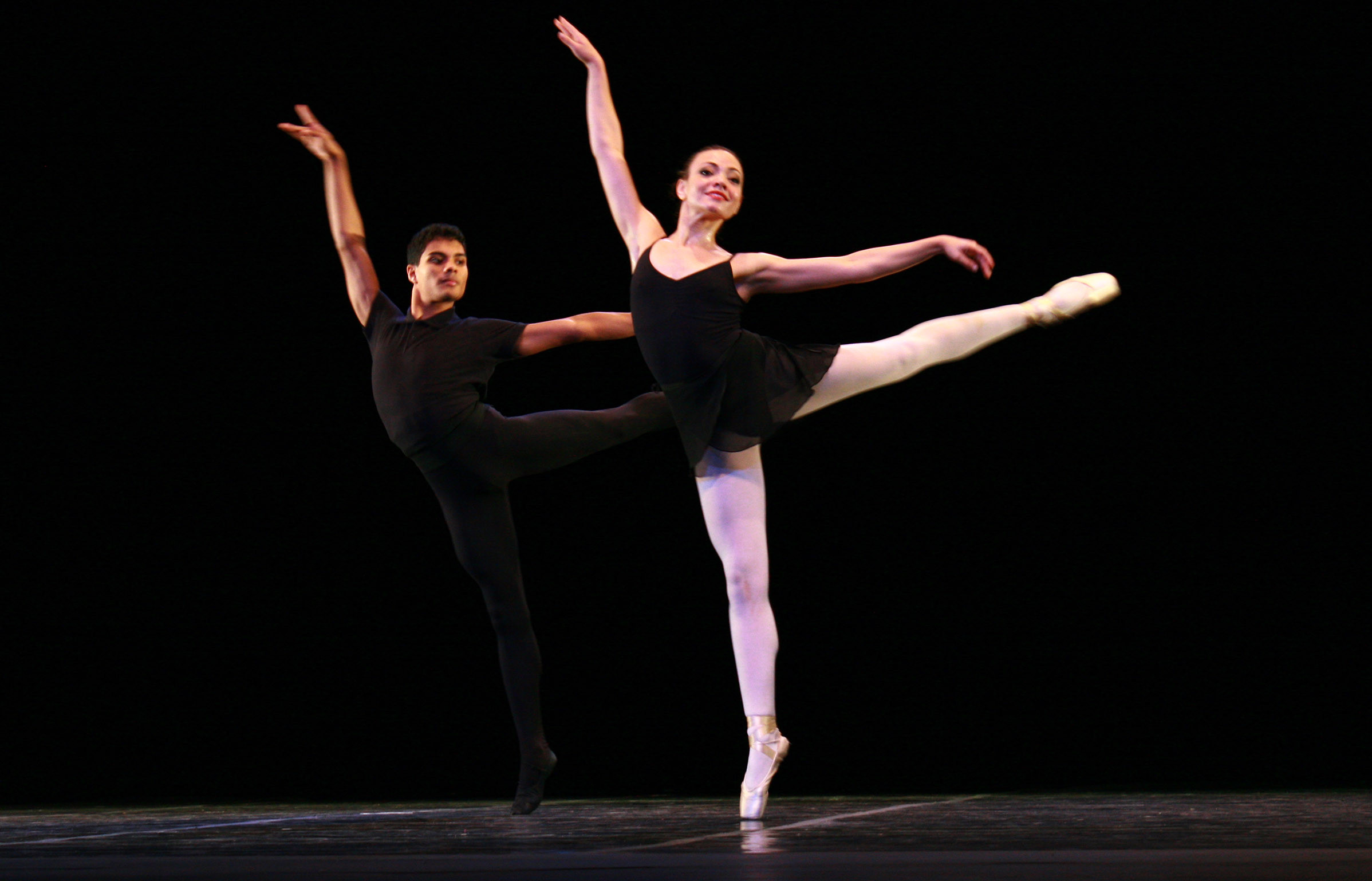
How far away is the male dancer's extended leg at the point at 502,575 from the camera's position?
293cm

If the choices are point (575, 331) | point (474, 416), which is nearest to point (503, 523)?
point (474, 416)

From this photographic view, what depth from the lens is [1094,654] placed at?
14.6 ft

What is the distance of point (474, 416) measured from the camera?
295cm

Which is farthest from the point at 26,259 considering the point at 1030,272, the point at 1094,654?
the point at 1094,654

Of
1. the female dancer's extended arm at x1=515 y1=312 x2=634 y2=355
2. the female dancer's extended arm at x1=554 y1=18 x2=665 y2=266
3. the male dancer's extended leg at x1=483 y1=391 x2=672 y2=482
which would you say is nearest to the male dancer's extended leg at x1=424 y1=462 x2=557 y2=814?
the male dancer's extended leg at x1=483 y1=391 x2=672 y2=482

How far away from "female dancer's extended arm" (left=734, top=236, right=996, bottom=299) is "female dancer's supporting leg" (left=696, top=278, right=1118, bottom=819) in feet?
0.52

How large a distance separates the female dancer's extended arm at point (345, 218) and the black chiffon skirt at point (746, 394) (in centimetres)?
81

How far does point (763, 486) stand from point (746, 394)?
0.59 ft

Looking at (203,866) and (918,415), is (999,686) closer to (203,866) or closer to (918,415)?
(918,415)

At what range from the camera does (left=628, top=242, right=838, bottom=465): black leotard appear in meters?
2.64

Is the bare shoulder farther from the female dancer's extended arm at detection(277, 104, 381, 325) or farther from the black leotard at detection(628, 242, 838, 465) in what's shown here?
the female dancer's extended arm at detection(277, 104, 381, 325)

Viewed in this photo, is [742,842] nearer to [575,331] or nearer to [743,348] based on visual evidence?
[743,348]

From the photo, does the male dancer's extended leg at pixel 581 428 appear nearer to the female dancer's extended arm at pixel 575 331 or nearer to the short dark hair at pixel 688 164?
the female dancer's extended arm at pixel 575 331

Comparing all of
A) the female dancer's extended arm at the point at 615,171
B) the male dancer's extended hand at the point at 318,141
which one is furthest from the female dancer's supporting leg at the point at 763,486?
the male dancer's extended hand at the point at 318,141
